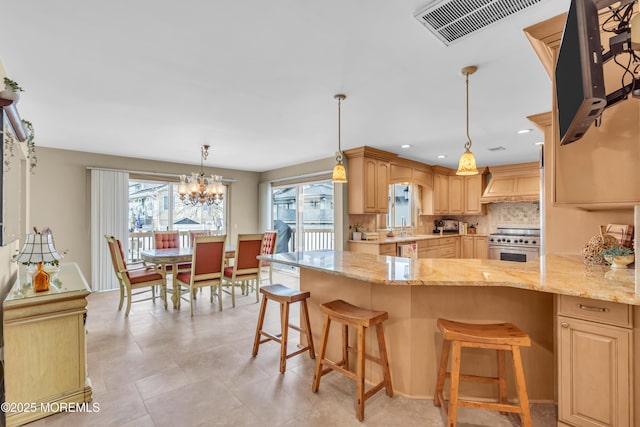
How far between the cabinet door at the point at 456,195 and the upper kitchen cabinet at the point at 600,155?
206 inches

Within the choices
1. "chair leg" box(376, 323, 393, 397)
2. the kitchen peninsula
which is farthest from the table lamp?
"chair leg" box(376, 323, 393, 397)

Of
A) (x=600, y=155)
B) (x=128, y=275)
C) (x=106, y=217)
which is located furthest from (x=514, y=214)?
(x=106, y=217)

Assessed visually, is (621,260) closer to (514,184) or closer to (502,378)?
(502,378)

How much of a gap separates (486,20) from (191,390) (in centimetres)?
307

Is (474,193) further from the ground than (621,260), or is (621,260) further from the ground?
(474,193)

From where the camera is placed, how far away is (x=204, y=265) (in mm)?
4016

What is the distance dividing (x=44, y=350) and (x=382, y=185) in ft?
15.4

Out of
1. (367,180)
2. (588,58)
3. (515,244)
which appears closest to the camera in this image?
(588,58)

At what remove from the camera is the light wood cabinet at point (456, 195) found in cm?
705

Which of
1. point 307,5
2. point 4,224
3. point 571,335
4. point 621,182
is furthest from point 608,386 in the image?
point 4,224

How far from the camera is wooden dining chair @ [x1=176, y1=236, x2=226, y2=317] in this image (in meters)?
3.92

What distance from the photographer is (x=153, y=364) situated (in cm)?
264

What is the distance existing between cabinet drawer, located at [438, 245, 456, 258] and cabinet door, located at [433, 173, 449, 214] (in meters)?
0.80

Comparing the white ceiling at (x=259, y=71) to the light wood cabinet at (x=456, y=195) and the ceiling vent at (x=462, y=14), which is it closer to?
the ceiling vent at (x=462, y=14)
